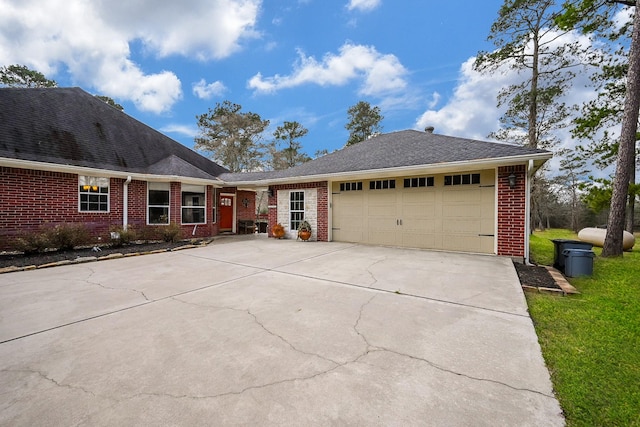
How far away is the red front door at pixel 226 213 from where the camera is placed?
1364 cm

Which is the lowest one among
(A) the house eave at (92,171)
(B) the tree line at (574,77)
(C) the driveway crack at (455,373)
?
(C) the driveway crack at (455,373)

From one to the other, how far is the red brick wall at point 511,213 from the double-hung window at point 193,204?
1114 cm

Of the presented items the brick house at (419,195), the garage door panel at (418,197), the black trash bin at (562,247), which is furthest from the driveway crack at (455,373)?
the garage door panel at (418,197)

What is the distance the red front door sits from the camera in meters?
13.6

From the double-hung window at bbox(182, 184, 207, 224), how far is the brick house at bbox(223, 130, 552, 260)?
2200 millimetres

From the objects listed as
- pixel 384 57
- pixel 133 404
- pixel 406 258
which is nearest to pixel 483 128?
pixel 384 57

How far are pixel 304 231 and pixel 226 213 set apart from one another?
19.2 feet

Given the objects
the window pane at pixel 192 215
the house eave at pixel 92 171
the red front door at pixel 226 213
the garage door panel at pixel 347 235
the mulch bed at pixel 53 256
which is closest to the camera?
the mulch bed at pixel 53 256

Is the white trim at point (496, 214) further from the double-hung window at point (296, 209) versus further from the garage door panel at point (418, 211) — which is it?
the double-hung window at point (296, 209)

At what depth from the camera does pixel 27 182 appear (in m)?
7.92

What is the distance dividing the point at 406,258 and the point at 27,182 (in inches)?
448

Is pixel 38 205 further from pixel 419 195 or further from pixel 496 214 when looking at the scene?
pixel 496 214

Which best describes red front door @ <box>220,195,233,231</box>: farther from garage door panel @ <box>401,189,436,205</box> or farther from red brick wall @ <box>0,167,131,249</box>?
garage door panel @ <box>401,189,436,205</box>

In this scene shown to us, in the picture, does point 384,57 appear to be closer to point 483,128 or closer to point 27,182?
point 483,128
